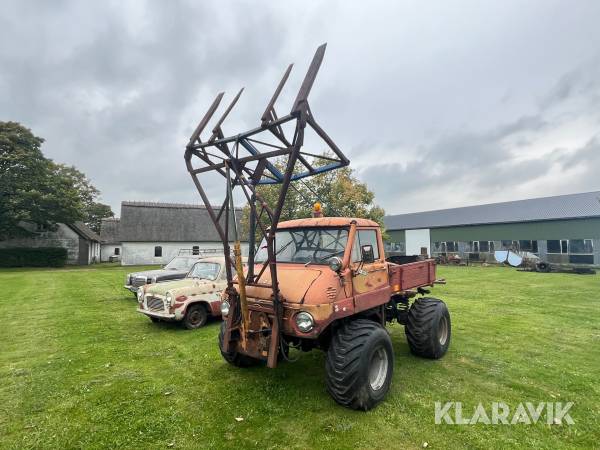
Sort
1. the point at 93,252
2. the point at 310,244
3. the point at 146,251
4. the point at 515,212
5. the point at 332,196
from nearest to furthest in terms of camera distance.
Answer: the point at 310,244, the point at 332,196, the point at 515,212, the point at 146,251, the point at 93,252

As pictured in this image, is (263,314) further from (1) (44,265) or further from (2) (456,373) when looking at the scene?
(1) (44,265)

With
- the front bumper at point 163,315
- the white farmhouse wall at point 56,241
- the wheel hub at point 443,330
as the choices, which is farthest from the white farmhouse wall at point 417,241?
the white farmhouse wall at point 56,241

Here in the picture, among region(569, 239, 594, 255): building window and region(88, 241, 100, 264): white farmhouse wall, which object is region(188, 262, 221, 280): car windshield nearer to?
region(569, 239, 594, 255): building window

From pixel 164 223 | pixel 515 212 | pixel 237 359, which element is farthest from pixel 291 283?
pixel 164 223

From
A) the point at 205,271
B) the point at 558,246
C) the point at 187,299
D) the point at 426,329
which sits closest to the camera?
the point at 426,329

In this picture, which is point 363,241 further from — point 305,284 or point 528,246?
point 528,246

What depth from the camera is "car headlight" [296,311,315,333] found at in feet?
13.0

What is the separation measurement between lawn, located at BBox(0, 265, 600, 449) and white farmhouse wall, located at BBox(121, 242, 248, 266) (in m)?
28.3

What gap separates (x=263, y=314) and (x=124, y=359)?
3.57m

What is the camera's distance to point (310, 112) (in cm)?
420

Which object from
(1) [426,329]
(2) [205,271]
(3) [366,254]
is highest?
(3) [366,254]

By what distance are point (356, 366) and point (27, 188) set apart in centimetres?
3679

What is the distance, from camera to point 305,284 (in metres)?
4.36

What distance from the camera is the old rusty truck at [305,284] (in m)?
4.01
